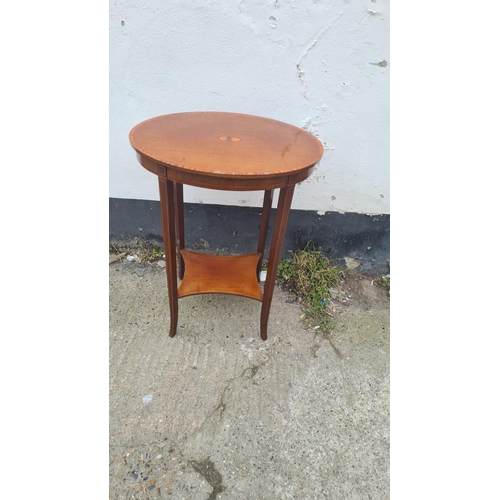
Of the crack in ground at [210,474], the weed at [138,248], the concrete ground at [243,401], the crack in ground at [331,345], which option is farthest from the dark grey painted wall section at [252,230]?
the crack in ground at [210,474]

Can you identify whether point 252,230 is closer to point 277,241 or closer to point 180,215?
point 180,215

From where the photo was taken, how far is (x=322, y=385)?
1.63 meters

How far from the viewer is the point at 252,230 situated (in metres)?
2.29

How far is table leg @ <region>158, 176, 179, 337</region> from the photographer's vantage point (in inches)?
53.4

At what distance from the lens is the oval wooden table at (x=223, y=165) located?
4.00ft

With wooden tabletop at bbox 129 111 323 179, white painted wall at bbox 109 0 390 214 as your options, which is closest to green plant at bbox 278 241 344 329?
white painted wall at bbox 109 0 390 214

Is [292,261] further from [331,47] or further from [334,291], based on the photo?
[331,47]

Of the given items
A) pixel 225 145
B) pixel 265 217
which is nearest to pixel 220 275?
pixel 265 217

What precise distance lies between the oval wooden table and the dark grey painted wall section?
32cm

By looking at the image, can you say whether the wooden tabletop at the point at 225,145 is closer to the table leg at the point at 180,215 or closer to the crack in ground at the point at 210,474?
the table leg at the point at 180,215

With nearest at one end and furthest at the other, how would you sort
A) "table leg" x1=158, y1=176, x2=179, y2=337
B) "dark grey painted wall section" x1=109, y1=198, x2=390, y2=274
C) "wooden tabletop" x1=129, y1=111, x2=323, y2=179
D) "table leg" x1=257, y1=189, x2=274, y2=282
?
"wooden tabletop" x1=129, y1=111, x2=323, y2=179, "table leg" x1=158, y1=176, x2=179, y2=337, "table leg" x1=257, y1=189, x2=274, y2=282, "dark grey painted wall section" x1=109, y1=198, x2=390, y2=274

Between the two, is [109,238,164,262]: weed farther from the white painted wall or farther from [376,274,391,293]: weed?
[376,274,391,293]: weed
